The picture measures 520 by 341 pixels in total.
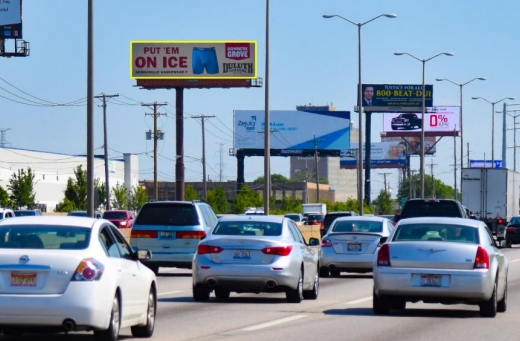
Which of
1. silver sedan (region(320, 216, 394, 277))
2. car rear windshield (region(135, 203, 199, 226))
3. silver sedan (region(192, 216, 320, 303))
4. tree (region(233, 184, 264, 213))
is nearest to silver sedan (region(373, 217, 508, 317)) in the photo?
silver sedan (region(192, 216, 320, 303))

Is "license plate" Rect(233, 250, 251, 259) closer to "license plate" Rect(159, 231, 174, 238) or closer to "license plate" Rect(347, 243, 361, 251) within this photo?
"license plate" Rect(159, 231, 174, 238)

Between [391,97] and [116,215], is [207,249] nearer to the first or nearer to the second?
[116,215]

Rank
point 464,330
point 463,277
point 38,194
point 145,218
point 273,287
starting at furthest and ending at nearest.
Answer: point 38,194 < point 145,218 < point 273,287 < point 463,277 < point 464,330

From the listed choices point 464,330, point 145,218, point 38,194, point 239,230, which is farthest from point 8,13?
point 464,330

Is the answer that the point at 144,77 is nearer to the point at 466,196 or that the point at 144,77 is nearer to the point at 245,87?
the point at 245,87

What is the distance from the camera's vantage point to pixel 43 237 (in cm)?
1351

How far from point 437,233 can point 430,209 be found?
49.5 ft

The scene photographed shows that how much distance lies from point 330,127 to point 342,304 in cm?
11276

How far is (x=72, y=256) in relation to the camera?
42.5 ft

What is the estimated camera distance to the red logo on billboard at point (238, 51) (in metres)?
109

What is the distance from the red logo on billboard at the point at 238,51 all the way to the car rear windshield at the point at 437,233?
9038 cm

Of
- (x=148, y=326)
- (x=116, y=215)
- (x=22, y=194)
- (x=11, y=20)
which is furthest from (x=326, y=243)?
(x=22, y=194)

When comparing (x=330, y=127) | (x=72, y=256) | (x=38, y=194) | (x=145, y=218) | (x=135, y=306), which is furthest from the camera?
(x=330, y=127)

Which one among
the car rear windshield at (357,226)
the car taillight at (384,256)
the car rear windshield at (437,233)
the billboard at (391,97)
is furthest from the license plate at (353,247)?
the billboard at (391,97)
